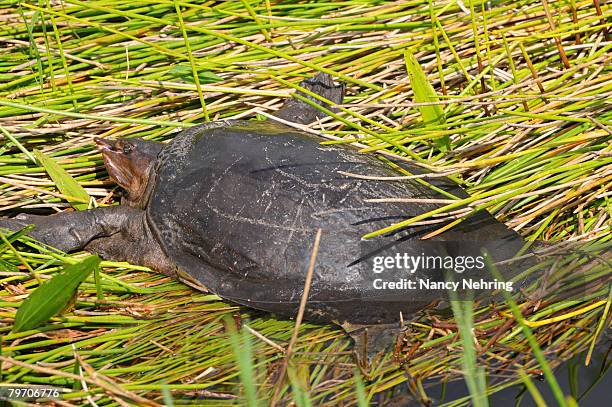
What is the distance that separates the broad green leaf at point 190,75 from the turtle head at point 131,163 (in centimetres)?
36

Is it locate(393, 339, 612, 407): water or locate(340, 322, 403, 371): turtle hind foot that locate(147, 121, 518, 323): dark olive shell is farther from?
locate(393, 339, 612, 407): water

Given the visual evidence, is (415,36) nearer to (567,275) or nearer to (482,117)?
(482,117)

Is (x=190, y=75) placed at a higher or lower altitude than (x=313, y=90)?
higher

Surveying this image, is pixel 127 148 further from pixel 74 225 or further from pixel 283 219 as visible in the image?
pixel 283 219

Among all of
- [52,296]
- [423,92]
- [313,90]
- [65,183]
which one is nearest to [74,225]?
[65,183]

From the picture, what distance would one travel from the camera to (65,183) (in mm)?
3295

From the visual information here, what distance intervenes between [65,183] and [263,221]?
1.01 m

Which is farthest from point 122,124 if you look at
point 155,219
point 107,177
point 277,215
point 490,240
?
point 490,240

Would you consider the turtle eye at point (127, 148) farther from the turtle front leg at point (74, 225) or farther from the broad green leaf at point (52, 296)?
the broad green leaf at point (52, 296)

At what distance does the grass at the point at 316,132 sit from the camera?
2.39 metres

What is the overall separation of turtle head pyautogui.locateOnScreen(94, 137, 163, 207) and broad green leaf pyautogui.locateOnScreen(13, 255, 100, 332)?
0.86m

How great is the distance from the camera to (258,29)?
3.71 metres

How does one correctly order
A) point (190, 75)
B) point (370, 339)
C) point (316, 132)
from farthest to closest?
point (190, 75) → point (316, 132) → point (370, 339)

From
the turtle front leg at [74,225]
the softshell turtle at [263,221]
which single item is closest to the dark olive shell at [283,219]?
the softshell turtle at [263,221]
